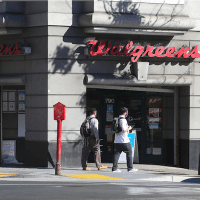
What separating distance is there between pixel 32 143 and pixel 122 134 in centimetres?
319

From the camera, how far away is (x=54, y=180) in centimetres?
1332

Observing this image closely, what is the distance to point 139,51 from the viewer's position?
650 inches

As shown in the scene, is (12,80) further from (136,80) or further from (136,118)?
(136,118)

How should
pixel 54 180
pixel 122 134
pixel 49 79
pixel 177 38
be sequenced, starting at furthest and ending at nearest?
pixel 177 38, pixel 49 79, pixel 122 134, pixel 54 180

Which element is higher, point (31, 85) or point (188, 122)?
point (31, 85)

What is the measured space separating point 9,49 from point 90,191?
7220mm

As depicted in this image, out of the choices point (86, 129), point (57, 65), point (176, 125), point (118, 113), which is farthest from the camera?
point (118, 113)

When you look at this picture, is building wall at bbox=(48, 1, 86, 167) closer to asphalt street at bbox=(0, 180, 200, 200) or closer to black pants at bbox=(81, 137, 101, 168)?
black pants at bbox=(81, 137, 101, 168)

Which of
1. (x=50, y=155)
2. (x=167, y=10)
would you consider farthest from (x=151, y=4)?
(x=50, y=155)

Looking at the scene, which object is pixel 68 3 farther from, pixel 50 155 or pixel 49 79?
pixel 50 155

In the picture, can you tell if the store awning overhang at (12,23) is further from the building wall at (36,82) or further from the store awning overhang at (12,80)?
the store awning overhang at (12,80)

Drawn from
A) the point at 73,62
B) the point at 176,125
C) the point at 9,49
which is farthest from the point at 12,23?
the point at 176,125

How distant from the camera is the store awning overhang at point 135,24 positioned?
15891 millimetres

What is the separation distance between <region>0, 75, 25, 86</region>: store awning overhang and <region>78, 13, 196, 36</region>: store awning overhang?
2522mm
